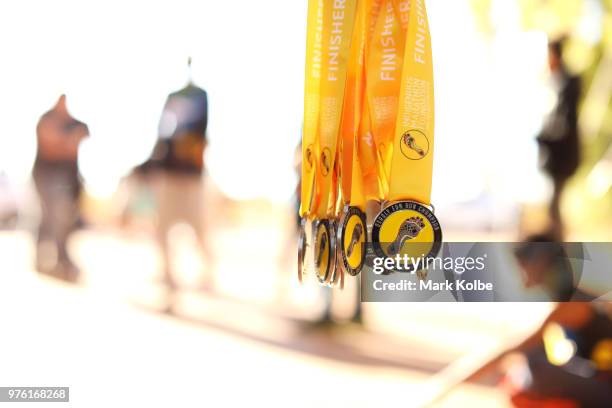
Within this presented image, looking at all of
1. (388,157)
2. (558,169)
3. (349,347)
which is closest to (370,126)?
(388,157)

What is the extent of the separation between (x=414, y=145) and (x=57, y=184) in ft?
10.0

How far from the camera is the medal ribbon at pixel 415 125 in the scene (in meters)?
1.17

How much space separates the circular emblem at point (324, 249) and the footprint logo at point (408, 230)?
13 centimetres

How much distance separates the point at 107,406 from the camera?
6.55 feet

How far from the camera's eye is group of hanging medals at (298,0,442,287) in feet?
3.87

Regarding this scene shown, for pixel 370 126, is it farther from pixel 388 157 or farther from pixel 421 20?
pixel 421 20

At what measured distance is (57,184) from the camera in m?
3.76

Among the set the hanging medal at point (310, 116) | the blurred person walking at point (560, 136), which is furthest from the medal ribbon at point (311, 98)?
the blurred person walking at point (560, 136)

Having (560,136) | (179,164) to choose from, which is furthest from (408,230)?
(179,164)

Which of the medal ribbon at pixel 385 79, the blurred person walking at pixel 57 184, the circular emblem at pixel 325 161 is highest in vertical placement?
the medal ribbon at pixel 385 79

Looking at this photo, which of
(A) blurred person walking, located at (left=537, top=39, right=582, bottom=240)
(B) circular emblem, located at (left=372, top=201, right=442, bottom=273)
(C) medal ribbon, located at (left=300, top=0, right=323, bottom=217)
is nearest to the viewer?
(B) circular emblem, located at (left=372, top=201, right=442, bottom=273)

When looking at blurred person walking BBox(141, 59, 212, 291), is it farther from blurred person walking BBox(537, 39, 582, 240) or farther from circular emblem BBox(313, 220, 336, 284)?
circular emblem BBox(313, 220, 336, 284)

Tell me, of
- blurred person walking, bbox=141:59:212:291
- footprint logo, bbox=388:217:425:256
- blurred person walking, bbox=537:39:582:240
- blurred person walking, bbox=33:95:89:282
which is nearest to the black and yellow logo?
footprint logo, bbox=388:217:425:256

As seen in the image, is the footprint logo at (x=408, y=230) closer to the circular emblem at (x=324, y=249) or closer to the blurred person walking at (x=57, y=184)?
the circular emblem at (x=324, y=249)
